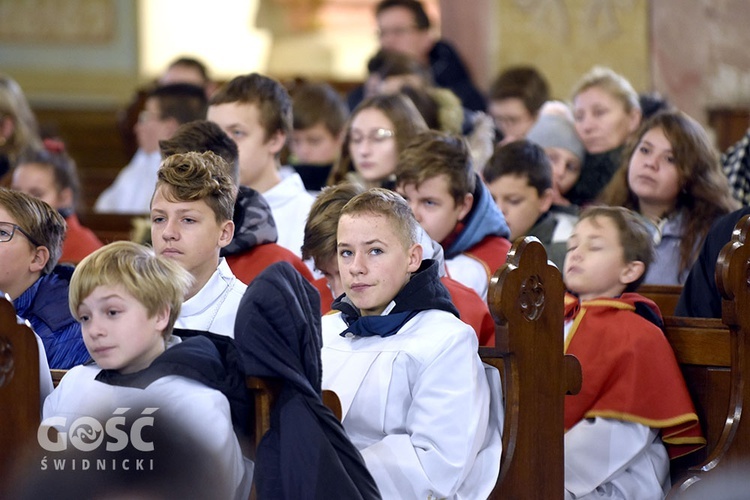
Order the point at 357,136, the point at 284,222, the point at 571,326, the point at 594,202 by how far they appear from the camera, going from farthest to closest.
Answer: the point at 594,202
the point at 357,136
the point at 284,222
the point at 571,326

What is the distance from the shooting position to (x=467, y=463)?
348 cm

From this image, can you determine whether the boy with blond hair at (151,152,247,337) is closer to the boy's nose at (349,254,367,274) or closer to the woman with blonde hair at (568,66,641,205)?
the boy's nose at (349,254,367,274)

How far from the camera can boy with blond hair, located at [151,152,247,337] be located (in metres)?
3.79

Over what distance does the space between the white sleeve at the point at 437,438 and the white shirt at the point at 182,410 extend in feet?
1.45

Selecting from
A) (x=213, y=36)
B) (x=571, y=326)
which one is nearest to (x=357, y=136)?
(x=571, y=326)

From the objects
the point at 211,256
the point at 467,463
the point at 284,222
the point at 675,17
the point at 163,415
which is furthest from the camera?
the point at 675,17

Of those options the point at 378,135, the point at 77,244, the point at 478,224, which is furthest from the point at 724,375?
the point at 77,244

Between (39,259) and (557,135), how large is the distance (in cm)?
297

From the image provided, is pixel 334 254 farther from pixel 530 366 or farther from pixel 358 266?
pixel 530 366

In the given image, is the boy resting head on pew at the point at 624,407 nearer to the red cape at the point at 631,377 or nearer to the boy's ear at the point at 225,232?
the red cape at the point at 631,377

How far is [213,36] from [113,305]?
869 centimetres

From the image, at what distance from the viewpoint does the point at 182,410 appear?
119 inches

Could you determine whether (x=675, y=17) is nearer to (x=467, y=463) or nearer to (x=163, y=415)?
(x=467, y=463)

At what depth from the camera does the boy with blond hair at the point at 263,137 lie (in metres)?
5.05
